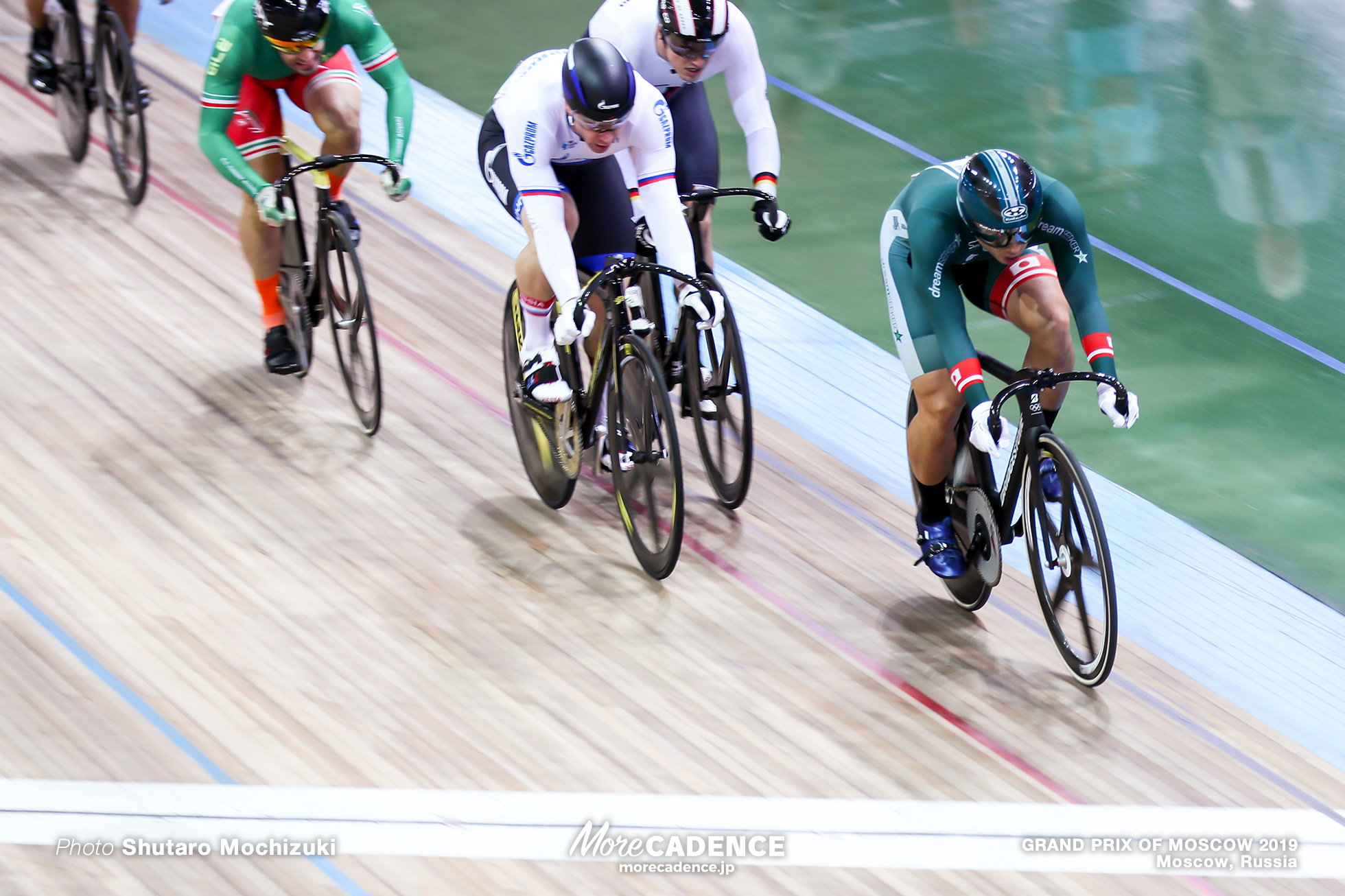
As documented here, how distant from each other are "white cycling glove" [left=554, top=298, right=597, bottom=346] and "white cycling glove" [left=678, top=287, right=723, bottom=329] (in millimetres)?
256

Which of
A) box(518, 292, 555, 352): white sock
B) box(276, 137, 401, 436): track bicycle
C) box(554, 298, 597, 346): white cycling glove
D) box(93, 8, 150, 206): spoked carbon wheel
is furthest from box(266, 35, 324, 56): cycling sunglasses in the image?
box(93, 8, 150, 206): spoked carbon wheel

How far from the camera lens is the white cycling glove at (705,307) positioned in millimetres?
3430

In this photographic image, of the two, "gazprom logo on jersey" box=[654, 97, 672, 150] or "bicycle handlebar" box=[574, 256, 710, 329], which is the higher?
"gazprom logo on jersey" box=[654, 97, 672, 150]

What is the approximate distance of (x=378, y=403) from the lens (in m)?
4.16

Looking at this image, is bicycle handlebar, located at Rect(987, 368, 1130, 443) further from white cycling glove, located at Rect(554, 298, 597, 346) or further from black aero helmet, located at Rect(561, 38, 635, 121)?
black aero helmet, located at Rect(561, 38, 635, 121)

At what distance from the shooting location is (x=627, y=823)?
2887 mm

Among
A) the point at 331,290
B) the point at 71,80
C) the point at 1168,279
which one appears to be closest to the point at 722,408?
the point at 331,290

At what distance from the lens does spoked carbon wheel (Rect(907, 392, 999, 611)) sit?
11.1 ft

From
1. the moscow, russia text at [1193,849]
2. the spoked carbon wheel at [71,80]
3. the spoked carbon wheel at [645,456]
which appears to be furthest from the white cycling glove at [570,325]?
the spoked carbon wheel at [71,80]

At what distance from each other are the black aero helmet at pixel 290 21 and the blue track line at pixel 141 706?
5.43 ft

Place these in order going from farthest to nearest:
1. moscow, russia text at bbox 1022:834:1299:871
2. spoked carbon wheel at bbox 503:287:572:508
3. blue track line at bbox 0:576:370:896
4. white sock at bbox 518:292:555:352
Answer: spoked carbon wheel at bbox 503:287:572:508
white sock at bbox 518:292:555:352
moscow, russia text at bbox 1022:834:1299:871
blue track line at bbox 0:576:370:896

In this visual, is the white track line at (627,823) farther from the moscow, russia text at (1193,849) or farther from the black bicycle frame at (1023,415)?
the black bicycle frame at (1023,415)

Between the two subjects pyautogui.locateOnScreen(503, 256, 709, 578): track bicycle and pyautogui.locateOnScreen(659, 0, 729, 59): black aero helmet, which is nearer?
pyautogui.locateOnScreen(503, 256, 709, 578): track bicycle

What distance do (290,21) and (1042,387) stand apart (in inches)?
90.7
